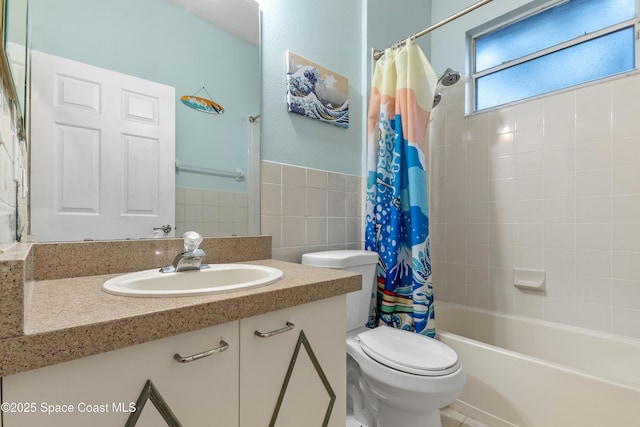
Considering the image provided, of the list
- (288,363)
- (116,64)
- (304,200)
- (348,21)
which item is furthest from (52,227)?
(348,21)

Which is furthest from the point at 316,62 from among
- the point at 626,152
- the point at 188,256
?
the point at 626,152

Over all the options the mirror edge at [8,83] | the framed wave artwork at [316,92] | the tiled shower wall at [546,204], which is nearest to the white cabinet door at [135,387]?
the mirror edge at [8,83]

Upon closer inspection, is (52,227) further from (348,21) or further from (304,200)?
(348,21)

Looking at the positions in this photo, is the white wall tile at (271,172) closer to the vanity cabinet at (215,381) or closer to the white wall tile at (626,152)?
the vanity cabinet at (215,381)

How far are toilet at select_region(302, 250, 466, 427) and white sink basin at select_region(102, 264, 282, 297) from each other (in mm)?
429

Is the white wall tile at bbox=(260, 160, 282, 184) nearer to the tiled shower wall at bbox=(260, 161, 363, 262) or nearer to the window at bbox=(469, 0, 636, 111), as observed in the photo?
the tiled shower wall at bbox=(260, 161, 363, 262)

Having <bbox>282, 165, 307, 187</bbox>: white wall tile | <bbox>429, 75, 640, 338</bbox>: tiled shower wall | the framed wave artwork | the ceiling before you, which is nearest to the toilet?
<bbox>282, 165, 307, 187</bbox>: white wall tile

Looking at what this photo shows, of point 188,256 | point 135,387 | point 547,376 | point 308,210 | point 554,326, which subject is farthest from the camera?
point 554,326

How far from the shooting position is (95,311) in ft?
1.77

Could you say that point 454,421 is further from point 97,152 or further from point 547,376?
point 97,152

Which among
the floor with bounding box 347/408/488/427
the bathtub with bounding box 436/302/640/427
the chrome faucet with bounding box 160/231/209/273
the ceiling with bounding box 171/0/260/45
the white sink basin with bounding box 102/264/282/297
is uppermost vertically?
the ceiling with bounding box 171/0/260/45

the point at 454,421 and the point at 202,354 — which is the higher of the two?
the point at 202,354

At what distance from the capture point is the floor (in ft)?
4.50

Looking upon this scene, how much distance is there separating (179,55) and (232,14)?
0.34m
